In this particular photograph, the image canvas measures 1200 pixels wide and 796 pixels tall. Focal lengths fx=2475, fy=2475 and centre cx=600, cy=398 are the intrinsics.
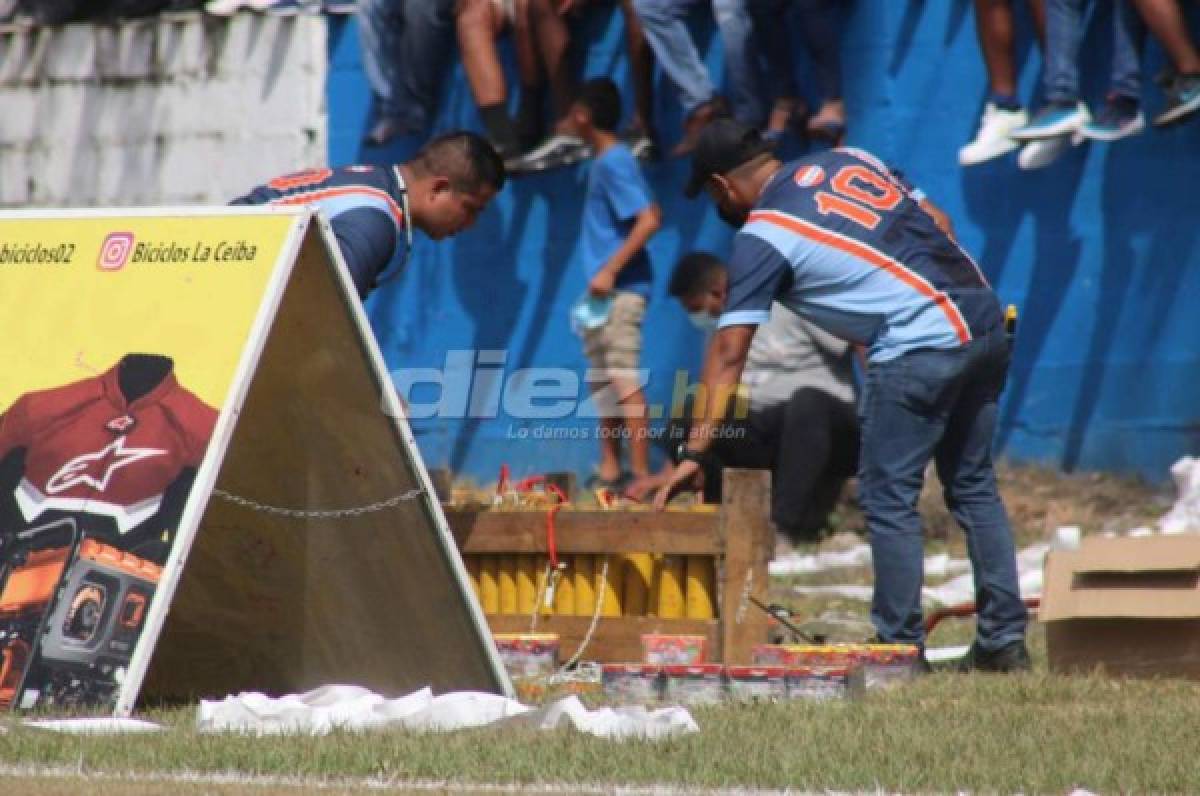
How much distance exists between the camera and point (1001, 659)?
8.79 meters

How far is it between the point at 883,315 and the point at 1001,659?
4.24 ft

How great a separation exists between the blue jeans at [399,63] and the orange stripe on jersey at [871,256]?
721 centimetres

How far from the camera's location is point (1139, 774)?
5.91m

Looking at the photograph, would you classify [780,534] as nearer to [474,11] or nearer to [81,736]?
[474,11]

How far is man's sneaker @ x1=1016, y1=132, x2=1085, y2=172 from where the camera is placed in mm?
12859

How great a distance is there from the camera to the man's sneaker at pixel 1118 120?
12570 millimetres

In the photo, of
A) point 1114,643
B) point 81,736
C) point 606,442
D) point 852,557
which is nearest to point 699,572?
point 1114,643

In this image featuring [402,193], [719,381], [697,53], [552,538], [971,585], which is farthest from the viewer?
[697,53]

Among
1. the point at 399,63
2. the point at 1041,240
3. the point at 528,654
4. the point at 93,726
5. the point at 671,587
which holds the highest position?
the point at 399,63

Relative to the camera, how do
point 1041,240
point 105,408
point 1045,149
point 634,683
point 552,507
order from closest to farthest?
1. point 105,408
2. point 634,683
3. point 552,507
4. point 1045,149
5. point 1041,240

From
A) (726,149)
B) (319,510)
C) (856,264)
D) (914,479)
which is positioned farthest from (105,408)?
(914,479)

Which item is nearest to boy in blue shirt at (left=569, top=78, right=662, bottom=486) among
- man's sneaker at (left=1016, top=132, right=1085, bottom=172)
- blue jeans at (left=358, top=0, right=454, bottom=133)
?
blue jeans at (left=358, top=0, right=454, bottom=133)

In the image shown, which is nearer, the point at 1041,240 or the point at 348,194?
the point at 348,194

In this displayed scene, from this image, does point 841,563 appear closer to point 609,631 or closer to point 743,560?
point 609,631
